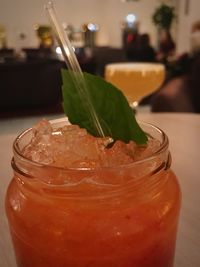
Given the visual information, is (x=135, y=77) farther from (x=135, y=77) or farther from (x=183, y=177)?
(x=183, y=177)

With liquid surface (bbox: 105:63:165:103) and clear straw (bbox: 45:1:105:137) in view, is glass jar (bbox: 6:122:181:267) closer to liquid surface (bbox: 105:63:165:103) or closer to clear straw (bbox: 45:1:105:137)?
clear straw (bbox: 45:1:105:137)

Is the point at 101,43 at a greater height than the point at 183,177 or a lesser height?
lesser

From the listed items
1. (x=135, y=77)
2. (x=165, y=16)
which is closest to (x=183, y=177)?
(x=135, y=77)

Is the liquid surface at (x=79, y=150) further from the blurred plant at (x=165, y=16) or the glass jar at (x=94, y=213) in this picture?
the blurred plant at (x=165, y=16)

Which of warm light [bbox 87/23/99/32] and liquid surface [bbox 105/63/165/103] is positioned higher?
liquid surface [bbox 105/63/165/103]

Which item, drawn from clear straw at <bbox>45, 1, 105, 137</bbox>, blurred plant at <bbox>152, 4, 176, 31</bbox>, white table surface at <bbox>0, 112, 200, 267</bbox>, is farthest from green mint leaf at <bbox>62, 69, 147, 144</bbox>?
blurred plant at <bbox>152, 4, 176, 31</bbox>
